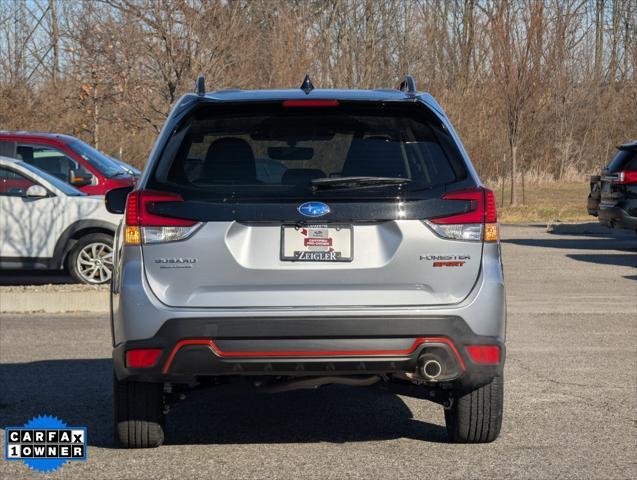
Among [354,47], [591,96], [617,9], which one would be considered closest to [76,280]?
[354,47]

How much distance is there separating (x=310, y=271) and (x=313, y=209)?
281mm

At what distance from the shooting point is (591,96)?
43.9 meters

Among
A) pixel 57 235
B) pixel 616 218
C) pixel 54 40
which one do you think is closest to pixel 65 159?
pixel 57 235

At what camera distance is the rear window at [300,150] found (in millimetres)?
5473

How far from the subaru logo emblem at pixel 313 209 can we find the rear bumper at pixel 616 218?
1351cm

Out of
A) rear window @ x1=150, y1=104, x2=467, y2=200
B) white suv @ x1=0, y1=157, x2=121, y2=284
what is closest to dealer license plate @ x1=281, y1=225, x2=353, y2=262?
rear window @ x1=150, y1=104, x2=467, y2=200

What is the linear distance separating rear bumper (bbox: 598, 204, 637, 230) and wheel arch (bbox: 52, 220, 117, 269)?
27.2ft

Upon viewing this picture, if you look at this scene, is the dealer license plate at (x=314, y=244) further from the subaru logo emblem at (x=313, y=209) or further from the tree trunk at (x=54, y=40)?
the tree trunk at (x=54, y=40)

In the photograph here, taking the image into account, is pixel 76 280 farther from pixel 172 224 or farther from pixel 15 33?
pixel 15 33

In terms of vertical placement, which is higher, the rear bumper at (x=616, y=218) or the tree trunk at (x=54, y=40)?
the tree trunk at (x=54, y=40)

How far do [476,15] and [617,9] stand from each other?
14.3 meters

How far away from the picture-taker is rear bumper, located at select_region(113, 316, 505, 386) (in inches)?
208

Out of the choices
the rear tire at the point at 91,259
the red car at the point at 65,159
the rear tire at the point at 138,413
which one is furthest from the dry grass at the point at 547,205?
the rear tire at the point at 138,413

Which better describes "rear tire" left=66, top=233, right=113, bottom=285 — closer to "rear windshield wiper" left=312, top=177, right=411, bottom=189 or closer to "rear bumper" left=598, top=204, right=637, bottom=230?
"rear bumper" left=598, top=204, right=637, bottom=230
